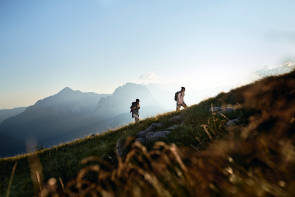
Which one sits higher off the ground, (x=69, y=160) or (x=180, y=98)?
(x=180, y=98)

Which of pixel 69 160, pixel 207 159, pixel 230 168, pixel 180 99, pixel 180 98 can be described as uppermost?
pixel 180 98

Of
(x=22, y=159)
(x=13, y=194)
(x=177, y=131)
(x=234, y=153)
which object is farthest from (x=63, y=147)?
(x=234, y=153)

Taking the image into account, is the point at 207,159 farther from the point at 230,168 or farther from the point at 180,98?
the point at 180,98

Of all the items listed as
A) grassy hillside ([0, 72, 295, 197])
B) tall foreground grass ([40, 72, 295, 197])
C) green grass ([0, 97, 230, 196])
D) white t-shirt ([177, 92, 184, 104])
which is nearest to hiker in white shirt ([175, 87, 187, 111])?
white t-shirt ([177, 92, 184, 104])

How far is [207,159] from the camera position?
153 inches

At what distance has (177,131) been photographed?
34.5ft

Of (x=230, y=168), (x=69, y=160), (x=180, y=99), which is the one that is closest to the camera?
(x=230, y=168)

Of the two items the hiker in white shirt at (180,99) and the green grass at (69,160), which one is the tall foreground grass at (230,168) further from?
the hiker in white shirt at (180,99)

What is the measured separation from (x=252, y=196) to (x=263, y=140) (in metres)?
1.65

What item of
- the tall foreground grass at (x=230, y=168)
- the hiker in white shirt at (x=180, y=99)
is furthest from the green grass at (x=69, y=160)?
the hiker in white shirt at (x=180, y=99)

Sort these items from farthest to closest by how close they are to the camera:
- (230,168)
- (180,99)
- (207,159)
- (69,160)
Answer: (180,99), (69,160), (207,159), (230,168)

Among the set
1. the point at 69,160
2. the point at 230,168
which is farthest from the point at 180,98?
the point at 230,168

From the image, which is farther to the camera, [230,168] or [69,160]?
[69,160]

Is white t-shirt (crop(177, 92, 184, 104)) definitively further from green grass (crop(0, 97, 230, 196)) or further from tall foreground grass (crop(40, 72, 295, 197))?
tall foreground grass (crop(40, 72, 295, 197))
